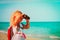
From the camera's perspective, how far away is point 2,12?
1945 millimetres

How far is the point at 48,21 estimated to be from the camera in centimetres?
187

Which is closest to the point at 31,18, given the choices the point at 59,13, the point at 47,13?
the point at 47,13

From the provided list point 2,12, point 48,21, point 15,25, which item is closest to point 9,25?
point 15,25

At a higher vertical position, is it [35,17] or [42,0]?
[42,0]

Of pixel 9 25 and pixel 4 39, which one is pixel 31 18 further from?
pixel 4 39

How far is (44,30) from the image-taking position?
185 cm

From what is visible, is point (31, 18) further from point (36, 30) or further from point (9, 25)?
point (9, 25)

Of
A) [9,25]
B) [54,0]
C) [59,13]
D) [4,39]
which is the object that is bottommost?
[4,39]

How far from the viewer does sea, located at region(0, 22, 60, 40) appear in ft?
6.01

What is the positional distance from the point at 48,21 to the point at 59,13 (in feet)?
0.53

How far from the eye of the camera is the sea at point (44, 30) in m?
1.83

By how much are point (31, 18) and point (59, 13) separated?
34 cm

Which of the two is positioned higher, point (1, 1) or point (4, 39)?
point (1, 1)

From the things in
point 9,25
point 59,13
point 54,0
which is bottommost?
point 9,25
